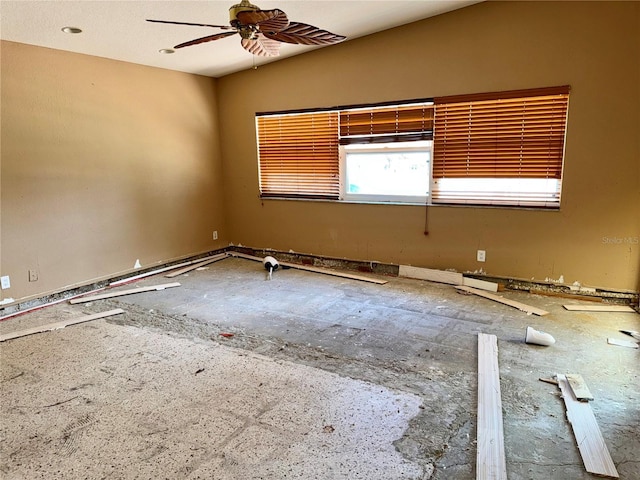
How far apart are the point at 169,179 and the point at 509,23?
4144 mm

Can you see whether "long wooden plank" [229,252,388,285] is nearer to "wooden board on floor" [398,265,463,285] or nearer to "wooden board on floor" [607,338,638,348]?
"wooden board on floor" [398,265,463,285]

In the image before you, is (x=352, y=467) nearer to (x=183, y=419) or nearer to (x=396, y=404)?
(x=396, y=404)

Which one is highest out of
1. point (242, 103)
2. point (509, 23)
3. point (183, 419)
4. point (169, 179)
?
point (509, 23)

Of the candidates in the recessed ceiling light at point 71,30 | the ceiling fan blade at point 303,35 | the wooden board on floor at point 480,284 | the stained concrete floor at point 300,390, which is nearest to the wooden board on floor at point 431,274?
the wooden board on floor at point 480,284

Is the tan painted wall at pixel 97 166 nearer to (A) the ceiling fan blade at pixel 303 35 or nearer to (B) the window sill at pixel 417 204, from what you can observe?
(B) the window sill at pixel 417 204

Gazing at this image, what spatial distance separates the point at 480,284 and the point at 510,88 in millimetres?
1945

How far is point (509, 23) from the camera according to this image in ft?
12.7

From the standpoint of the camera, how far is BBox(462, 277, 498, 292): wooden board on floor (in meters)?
4.27

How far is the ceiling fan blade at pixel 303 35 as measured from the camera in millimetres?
2600

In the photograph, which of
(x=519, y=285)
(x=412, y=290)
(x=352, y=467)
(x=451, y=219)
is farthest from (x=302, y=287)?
(x=352, y=467)

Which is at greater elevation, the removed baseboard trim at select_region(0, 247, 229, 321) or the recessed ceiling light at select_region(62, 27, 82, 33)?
the recessed ceiling light at select_region(62, 27, 82, 33)

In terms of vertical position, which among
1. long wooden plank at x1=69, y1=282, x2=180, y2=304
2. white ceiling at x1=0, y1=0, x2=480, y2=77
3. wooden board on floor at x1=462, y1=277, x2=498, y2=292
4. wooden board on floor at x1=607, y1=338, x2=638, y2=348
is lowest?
wooden board on floor at x1=607, y1=338, x2=638, y2=348

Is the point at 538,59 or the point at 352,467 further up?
the point at 538,59

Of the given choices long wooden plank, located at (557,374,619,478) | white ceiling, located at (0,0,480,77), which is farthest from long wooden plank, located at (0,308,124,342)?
long wooden plank, located at (557,374,619,478)
